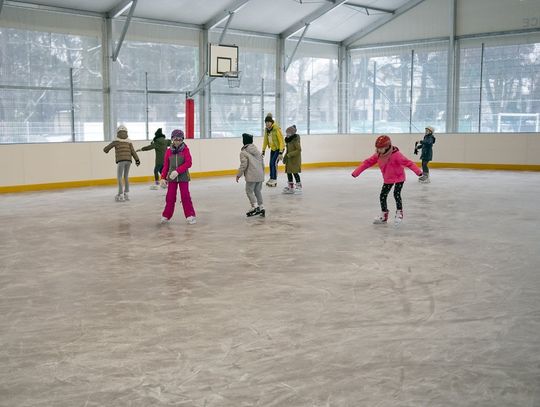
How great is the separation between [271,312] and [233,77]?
1435 centimetres

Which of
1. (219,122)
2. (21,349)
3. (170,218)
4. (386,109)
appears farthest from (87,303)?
(386,109)

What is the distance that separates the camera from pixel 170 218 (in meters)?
8.98

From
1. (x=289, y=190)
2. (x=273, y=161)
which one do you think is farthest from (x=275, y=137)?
(x=289, y=190)

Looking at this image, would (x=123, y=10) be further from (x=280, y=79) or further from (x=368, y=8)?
(x=368, y=8)

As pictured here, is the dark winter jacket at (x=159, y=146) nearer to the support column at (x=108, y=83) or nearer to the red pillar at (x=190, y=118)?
the support column at (x=108, y=83)

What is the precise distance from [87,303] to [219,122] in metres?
14.3

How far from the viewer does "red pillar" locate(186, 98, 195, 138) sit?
55.9ft

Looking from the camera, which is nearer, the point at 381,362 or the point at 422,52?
the point at 381,362

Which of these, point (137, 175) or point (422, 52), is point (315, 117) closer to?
point (422, 52)

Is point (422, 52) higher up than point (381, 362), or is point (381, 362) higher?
point (422, 52)

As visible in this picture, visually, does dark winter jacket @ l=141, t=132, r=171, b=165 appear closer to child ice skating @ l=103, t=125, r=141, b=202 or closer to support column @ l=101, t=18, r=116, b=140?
child ice skating @ l=103, t=125, r=141, b=202

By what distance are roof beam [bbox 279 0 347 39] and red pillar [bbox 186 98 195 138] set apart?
485cm

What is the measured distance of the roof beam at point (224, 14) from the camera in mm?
17109

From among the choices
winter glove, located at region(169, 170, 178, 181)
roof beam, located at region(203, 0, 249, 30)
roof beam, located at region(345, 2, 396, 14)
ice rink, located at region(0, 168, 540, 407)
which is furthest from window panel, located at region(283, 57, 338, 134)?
winter glove, located at region(169, 170, 178, 181)
